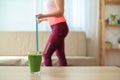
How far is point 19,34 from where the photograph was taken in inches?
143

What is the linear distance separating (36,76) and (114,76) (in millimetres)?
408

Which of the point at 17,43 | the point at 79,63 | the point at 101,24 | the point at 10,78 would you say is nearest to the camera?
the point at 10,78

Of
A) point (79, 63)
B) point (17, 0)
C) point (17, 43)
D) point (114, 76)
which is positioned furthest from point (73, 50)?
point (114, 76)

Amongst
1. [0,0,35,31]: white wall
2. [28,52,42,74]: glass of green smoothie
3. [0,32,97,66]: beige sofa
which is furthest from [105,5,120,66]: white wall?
[28,52,42,74]: glass of green smoothie

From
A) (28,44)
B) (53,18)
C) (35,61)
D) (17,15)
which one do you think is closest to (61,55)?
(53,18)

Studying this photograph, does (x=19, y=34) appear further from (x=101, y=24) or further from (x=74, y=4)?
(x=101, y=24)

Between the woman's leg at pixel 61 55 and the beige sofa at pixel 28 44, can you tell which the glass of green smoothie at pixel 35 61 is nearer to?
the woman's leg at pixel 61 55

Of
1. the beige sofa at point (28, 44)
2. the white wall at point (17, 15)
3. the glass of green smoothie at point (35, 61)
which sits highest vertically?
the white wall at point (17, 15)

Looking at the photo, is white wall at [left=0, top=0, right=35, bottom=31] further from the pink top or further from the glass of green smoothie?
the glass of green smoothie

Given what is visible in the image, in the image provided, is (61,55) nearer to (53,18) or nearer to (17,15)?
(53,18)

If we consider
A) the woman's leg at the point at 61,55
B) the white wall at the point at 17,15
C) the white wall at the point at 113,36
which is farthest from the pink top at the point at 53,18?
the white wall at the point at 113,36

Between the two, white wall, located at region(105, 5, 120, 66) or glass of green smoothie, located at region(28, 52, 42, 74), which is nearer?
glass of green smoothie, located at region(28, 52, 42, 74)

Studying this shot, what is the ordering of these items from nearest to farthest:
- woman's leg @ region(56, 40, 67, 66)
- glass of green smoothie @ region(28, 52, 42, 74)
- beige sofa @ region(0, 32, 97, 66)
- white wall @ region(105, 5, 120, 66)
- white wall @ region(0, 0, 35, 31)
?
glass of green smoothie @ region(28, 52, 42, 74)
woman's leg @ region(56, 40, 67, 66)
beige sofa @ region(0, 32, 97, 66)
white wall @ region(0, 0, 35, 31)
white wall @ region(105, 5, 120, 66)

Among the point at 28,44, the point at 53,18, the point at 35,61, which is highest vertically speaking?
the point at 53,18
